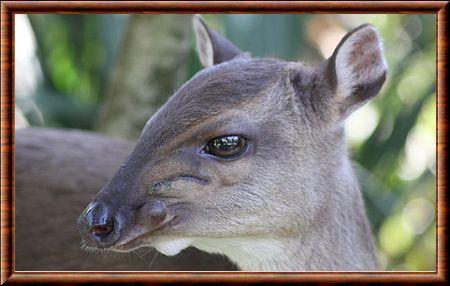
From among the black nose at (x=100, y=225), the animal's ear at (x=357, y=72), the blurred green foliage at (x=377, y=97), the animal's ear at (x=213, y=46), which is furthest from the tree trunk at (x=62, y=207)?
the blurred green foliage at (x=377, y=97)

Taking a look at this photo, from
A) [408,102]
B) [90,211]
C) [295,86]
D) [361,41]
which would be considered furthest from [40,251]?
[408,102]

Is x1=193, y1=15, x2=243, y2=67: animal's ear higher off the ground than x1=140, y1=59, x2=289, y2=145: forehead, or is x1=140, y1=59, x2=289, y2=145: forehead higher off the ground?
x1=193, y1=15, x2=243, y2=67: animal's ear

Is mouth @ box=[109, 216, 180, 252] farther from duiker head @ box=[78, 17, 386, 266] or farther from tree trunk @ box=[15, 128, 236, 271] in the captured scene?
tree trunk @ box=[15, 128, 236, 271]

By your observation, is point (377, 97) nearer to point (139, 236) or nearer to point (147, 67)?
point (147, 67)

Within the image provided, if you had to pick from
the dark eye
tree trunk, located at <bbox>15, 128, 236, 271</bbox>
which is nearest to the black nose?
the dark eye

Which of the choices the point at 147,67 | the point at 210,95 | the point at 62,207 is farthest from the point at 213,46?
the point at 147,67
